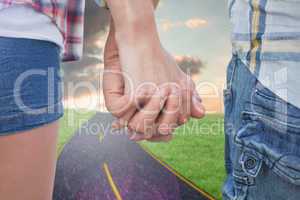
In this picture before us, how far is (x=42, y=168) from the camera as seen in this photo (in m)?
0.61

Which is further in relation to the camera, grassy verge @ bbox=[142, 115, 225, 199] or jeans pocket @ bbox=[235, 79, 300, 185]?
grassy verge @ bbox=[142, 115, 225, 199]

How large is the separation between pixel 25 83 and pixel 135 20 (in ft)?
0.61

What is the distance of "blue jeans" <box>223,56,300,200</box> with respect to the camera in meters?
0.51

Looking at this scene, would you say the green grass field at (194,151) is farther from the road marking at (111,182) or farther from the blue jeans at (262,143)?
the blue jeans at (262,143)

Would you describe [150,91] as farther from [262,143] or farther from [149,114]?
[262,143]

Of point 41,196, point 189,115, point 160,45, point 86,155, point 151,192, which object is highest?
point 160,45

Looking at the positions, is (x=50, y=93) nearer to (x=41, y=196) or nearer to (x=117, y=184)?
(x=41, y=196)

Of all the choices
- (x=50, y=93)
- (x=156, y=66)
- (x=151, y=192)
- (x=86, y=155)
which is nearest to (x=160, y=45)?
(x=156, y=66)

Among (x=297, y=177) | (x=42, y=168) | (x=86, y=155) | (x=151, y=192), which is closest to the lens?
(x=297, y=177)

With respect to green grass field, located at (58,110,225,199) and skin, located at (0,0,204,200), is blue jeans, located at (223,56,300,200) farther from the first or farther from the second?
green grass field, located at (58,110,225,199)

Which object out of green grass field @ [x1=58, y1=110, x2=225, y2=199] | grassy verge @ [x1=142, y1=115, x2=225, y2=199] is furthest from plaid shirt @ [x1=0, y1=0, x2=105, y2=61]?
grassy verge @ [x1=142, y1=115, x2=225, y2=199]

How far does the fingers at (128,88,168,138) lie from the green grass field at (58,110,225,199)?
6.55 ft

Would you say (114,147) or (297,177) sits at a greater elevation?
(297,177)

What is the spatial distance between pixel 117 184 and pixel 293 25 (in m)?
2.04
